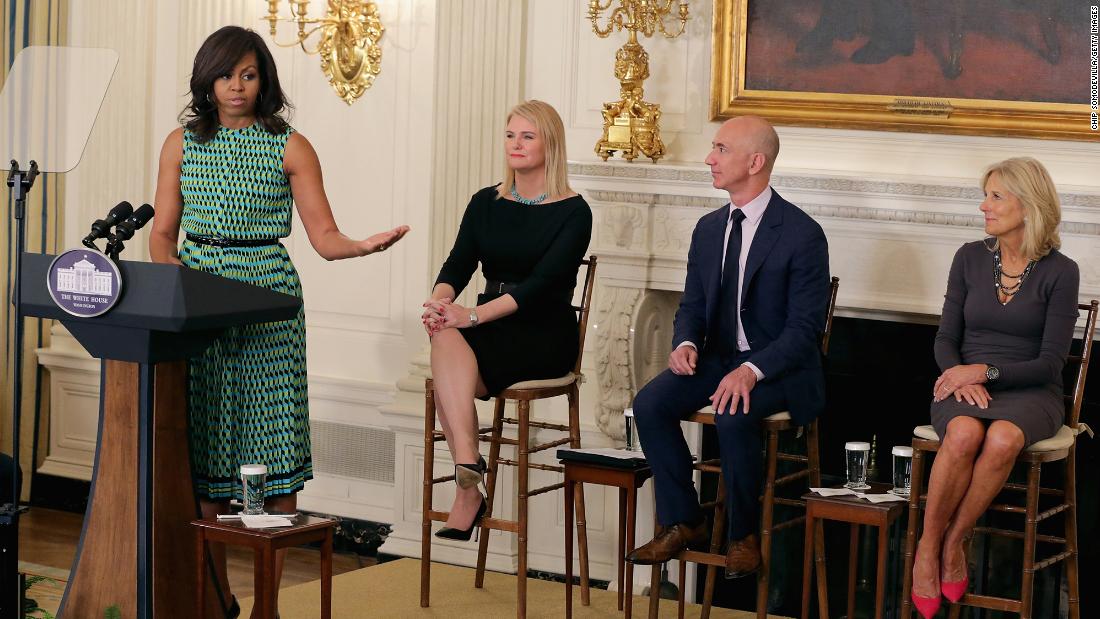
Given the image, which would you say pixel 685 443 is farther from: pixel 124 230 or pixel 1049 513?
pixel 124 230

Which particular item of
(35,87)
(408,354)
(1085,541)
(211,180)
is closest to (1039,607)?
Result: (1085,541)

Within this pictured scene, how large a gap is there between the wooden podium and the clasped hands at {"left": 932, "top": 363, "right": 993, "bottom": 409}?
1.84 metres

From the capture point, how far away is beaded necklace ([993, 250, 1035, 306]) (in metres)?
4.14

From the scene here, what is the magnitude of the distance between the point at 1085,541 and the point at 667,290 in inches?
64.0

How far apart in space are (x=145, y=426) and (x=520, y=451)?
147 centimetres

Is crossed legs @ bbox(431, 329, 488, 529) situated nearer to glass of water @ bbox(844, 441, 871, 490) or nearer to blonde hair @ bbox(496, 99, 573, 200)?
blonde hair @ bbox(496, 99, 573, 200)

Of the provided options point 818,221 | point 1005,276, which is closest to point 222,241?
point 818,221

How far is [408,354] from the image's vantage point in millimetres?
5887

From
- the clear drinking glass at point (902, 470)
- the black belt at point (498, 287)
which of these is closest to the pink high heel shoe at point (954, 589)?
the clear drinking glass at point (902, 470)

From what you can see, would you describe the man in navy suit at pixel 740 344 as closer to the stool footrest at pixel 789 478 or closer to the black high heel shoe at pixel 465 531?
the stool footrest at pixel 789 478

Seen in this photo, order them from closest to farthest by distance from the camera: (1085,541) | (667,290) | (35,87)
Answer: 1. (35,87)
2. (1085,541)
3. (667,290)

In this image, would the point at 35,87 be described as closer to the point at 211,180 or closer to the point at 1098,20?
the point at 211,180

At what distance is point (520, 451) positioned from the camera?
4.60 m

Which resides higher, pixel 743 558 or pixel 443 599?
pixel 743 558
